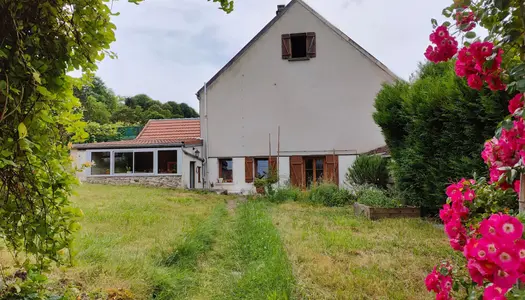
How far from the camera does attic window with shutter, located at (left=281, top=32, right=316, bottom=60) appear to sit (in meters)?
14.9

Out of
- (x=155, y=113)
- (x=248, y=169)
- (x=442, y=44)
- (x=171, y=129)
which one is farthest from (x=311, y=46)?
(x=155, y=113)

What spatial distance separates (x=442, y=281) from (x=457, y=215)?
1.08ft

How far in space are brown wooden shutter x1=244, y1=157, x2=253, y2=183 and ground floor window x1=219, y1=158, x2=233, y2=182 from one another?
858 mm

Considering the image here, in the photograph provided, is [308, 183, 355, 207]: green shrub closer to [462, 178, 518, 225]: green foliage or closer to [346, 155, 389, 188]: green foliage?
[346, 155, 389, 188]: green foliage

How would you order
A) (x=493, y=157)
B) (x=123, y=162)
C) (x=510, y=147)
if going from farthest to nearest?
(x=123, y=162) → (x=493, y=157) → (x=510, y=147)

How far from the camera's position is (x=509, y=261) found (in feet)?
2.94

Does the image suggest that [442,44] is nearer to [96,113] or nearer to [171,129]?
[171,129]

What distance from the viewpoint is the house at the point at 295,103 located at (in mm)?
14695

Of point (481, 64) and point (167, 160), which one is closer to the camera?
point (481, 64)

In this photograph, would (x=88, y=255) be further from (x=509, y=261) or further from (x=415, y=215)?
(x=415, y=215)

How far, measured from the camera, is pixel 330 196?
958 cm

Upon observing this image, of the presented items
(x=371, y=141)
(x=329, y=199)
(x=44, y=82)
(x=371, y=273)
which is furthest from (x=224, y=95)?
(x=44, y=82)

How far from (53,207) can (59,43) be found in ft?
2.69

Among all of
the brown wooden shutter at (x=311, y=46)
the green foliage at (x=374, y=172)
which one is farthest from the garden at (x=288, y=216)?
the brown wooden shutter at (x=311, y=46)
